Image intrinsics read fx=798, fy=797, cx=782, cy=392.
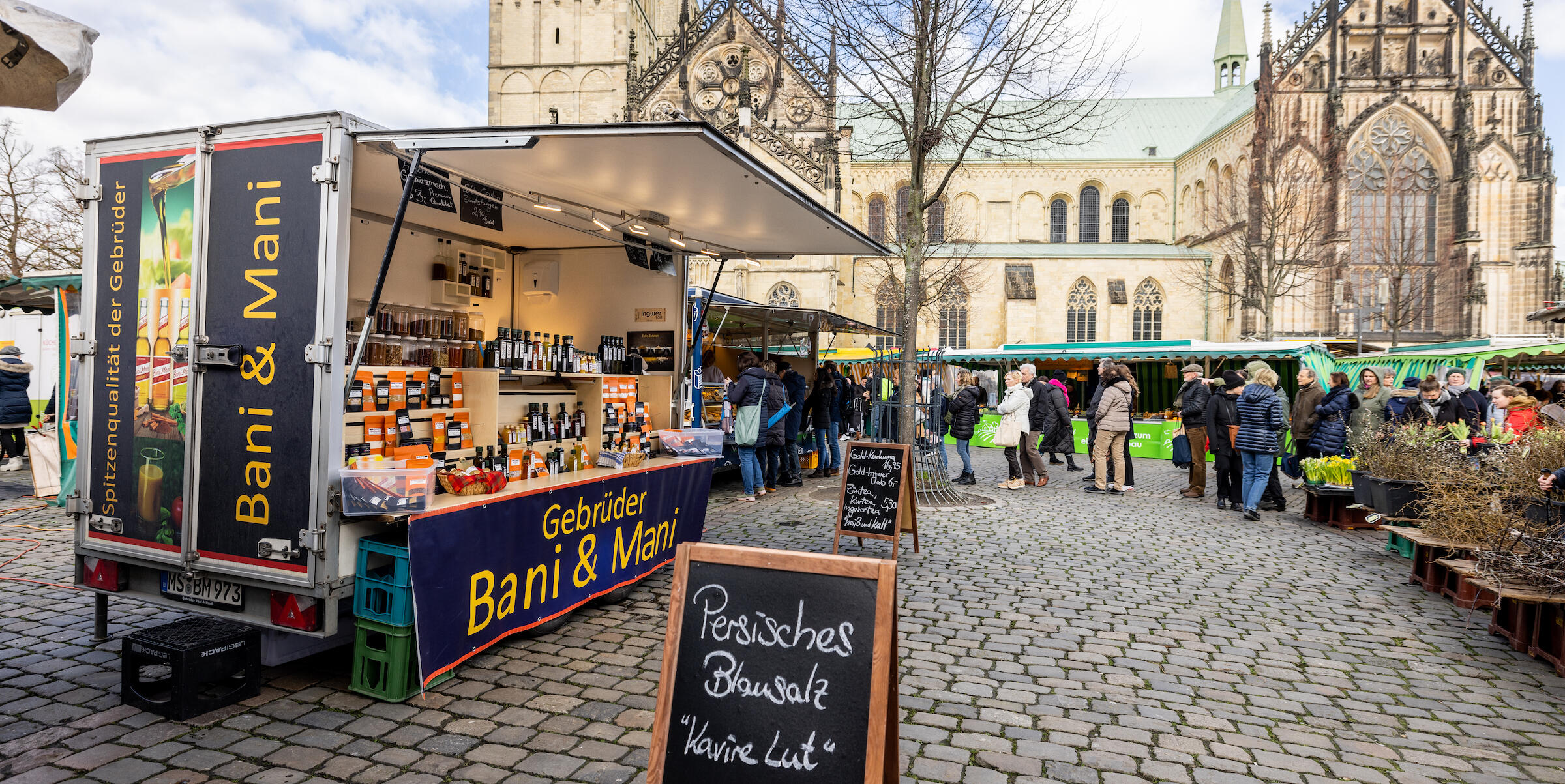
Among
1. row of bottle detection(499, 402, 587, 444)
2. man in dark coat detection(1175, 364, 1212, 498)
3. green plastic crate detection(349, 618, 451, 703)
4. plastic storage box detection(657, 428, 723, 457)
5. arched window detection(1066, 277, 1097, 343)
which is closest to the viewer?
green plastic crate detection(349, 618, 451, 703)

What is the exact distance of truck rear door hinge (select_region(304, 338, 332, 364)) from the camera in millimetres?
3338

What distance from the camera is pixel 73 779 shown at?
2.80m

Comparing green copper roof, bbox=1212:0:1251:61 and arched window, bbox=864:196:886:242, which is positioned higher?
green copper roof, bbox=1212:0:1251:61

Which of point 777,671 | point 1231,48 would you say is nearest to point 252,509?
point 777,671

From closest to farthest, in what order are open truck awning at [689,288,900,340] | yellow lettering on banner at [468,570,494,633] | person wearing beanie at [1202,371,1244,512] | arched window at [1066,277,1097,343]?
yellow lettering on banner at [468,570,494,633]
person wearing beanie at [1202,371,1244,512]
open truck awning at [689,288,900,340]
arched window at [1066,277,1097,343]

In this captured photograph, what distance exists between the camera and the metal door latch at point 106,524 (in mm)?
3783

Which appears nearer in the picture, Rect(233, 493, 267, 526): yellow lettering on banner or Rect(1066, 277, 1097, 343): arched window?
Rect(233, 493, 267, 526): yellow lettering on banner

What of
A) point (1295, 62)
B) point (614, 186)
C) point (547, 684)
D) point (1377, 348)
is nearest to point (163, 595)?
point (547, 684)

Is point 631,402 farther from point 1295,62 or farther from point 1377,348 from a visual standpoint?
point 1295,62

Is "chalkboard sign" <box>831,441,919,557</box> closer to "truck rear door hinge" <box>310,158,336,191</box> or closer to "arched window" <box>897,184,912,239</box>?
"truck rear door hinge" <box>310,158,336,191</box>

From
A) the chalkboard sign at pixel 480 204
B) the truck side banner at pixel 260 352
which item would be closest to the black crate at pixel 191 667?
the truck side banner at pixel 260 352

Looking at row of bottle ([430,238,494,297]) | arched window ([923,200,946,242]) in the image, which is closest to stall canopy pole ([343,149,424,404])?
row of bottle ([430,238,494,297])

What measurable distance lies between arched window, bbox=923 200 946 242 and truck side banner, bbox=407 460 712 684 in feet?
103

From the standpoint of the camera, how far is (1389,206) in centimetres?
3519
